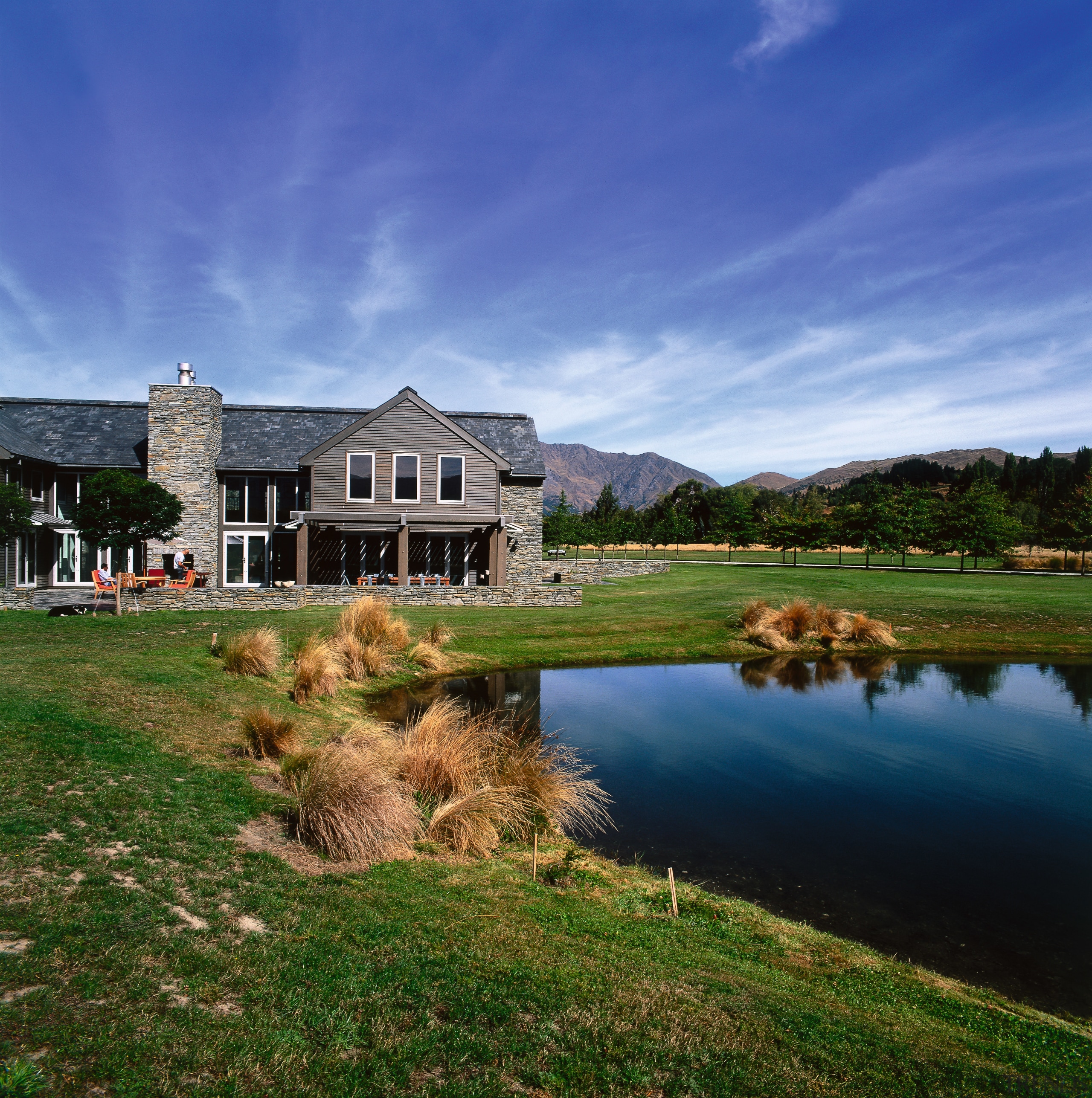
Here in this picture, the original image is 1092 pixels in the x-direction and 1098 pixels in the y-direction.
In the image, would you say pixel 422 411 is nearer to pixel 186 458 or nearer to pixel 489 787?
pixel 186 458

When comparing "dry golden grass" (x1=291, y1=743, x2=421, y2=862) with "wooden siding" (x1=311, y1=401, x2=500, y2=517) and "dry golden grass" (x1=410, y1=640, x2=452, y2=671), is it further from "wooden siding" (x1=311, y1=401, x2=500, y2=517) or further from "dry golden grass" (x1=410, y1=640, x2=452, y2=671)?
"wooden siding" (x1=311, y1=401, x2=500, y2=517)

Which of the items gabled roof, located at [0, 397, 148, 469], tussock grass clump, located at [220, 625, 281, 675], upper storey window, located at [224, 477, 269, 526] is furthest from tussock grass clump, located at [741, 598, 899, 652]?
gabled roof, located at [0, 397, 148, 469]

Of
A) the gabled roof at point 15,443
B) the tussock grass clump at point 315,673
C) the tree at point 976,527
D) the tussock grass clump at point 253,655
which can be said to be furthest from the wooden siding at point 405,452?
the tree at point 976,527

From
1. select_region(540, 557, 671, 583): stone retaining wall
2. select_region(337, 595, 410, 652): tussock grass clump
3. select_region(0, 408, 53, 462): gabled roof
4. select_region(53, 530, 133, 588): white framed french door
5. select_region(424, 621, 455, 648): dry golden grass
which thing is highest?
select_region(0, 408, 53, 462): gabled roof

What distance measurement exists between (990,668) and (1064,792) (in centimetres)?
1047

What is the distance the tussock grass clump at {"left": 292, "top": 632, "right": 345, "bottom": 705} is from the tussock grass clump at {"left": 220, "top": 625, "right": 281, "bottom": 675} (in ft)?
1.56

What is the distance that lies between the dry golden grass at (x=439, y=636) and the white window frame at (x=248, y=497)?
13.4m

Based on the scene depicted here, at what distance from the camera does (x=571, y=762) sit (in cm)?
995

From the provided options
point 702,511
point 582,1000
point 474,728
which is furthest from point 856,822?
point 702,511

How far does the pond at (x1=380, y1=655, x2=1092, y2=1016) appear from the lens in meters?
6.41

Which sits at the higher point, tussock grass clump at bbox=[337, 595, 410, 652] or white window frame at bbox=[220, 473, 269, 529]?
white window frame at bbox=[220, 473, 269, 529]

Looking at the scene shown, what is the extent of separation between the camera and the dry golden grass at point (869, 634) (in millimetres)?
21547

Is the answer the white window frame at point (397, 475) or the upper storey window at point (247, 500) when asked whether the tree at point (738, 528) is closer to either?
the white window frame at point (397, 475)

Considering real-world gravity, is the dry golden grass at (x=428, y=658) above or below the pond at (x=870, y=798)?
above
